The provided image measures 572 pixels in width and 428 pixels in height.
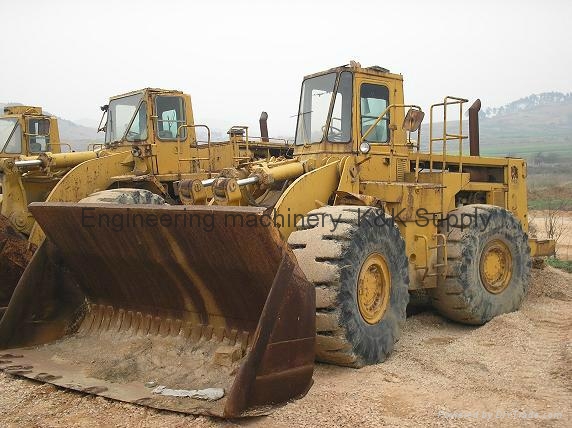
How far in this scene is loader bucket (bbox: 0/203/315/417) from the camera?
4.45 m

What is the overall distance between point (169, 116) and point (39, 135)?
2954mm

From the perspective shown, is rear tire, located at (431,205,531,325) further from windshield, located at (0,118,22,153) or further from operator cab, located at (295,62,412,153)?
windshield, located at (0,118,22,153)

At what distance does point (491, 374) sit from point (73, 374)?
3590mm

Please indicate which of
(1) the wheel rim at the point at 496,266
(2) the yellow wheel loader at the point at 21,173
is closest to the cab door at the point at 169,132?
(2) the yellow wheel loader at the point at 21,173

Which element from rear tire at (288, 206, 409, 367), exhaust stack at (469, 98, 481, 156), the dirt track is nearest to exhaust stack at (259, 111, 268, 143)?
exhaust stack at (469, 98, 481, 156)

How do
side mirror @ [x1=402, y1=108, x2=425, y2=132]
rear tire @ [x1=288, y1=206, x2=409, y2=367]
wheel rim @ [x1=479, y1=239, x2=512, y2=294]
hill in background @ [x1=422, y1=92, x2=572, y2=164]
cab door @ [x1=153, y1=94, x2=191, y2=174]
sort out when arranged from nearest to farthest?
rear tire @ [x1=288, y1=206, x2=409, y2=367], side mirror @ [x1=402, y1=108, x2=425, y2=132], wheel rim @ [x1=479, y1=239, x2=512, y2=294], cab door @ [x1=153, y1=94, x2=191, y2=174], hill in background @ [x1=422, y1=92, x2=572, y2=164]

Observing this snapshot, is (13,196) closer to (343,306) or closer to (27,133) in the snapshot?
(27,133)

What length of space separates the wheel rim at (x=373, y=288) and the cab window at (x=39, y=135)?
8.59 meters

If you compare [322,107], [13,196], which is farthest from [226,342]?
[13,196]

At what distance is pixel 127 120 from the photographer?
11234 millimetres

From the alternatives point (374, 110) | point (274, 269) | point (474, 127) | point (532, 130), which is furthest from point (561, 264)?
point (532, 130)

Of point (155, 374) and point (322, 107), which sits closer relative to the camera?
point (155, 374)

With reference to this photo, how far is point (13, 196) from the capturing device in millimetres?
9789

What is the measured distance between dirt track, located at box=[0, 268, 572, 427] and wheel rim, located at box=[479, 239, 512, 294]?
103 centimetres
